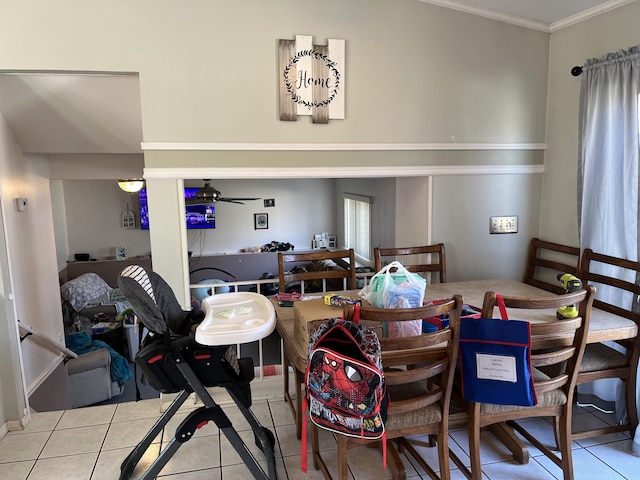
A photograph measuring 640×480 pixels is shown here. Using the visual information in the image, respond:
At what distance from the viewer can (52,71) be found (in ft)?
8.25

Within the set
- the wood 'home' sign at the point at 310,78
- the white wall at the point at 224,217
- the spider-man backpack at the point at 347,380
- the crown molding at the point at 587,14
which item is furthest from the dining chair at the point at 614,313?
the white wall at the point at 224,217

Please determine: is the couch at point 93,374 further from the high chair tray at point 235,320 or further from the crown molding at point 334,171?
the high chair tray at point 235,320

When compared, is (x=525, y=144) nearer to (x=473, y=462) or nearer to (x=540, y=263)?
(x=540, y=263)

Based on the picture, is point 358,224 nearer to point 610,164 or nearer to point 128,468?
point 610,164

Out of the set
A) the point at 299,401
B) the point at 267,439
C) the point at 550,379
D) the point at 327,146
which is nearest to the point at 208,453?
the point at 267,439

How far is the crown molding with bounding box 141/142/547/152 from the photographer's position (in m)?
2.65

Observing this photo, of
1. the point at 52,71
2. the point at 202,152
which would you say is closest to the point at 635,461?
the point at 202,152

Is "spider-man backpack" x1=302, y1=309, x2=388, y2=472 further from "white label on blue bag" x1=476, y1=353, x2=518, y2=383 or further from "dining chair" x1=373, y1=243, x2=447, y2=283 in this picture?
"dining chair" x1=373, y1=243, x2=447, y2=283

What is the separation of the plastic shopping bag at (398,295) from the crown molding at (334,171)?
0.93m

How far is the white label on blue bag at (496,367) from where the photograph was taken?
1839 mm

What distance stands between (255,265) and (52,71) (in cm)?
503

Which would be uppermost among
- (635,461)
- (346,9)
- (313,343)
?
(346,9)

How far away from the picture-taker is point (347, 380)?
1618 millimetres

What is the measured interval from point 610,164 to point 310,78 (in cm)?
179
